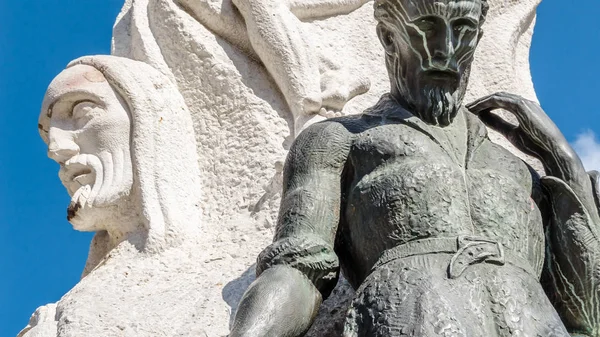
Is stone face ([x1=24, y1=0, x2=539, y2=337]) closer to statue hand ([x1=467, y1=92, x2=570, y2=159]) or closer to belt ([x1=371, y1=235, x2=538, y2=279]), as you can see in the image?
belt ([x1=371, y1=235, x2=538, y2=279])

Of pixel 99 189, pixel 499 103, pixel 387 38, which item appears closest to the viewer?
pixel 387 38

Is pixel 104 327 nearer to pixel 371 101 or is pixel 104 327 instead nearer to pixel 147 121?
pixel 147 121

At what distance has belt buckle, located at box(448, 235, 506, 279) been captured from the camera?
2.76 meters

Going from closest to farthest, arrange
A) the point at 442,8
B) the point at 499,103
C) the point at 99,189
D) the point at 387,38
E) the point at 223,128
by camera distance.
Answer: the point at 442,8 < the point at 387,38 < the point at 499,103 < the point at 99,189 < the point at 223,128

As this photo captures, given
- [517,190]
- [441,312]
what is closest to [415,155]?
[517,190]

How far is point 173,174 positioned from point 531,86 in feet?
3.77

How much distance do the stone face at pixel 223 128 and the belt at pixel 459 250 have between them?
0.38 m

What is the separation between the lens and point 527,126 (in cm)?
321

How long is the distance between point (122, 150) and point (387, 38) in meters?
0.97

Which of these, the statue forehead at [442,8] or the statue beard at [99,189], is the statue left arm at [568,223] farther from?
the statue beard at [99,189]

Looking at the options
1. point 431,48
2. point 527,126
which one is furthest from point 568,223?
point 431,48

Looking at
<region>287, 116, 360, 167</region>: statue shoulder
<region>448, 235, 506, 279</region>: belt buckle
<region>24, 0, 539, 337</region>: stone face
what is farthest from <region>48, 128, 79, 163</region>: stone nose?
<region>448, 235, 506, 279</region>: belt buckle

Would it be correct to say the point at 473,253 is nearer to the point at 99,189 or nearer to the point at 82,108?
the point at 99,189

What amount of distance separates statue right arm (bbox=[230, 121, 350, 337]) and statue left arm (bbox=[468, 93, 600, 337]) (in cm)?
48
